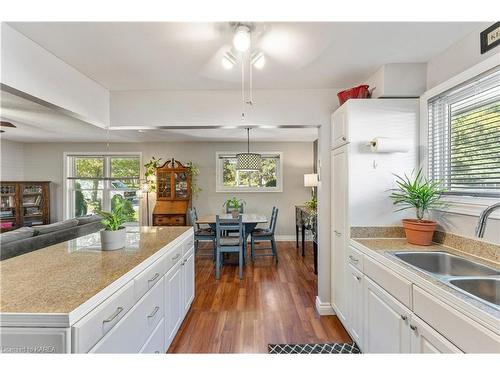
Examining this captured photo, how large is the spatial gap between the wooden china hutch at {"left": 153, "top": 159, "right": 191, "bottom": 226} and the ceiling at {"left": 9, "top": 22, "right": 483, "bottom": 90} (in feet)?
10.2

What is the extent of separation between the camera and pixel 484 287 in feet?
4.12

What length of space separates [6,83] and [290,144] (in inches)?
194

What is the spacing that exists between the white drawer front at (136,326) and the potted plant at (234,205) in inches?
106

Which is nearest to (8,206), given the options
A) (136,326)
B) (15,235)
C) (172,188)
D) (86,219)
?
(86,219)

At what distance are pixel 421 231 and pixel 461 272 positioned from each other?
34 centimetres

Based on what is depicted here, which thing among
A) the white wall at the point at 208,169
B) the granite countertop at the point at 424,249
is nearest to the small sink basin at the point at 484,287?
the granite countertop at the point at 424,249

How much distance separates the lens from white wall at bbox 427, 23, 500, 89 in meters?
1.55

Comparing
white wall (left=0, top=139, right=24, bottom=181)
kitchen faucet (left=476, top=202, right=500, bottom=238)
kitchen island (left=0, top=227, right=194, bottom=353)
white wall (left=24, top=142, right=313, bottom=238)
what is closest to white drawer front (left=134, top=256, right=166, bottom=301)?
kitchen island (left=0, top=227, right=194, bottom=353)

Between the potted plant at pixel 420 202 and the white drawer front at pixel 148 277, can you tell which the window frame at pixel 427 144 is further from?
the white drawer front at pixel 148 277

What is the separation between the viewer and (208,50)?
179 cm

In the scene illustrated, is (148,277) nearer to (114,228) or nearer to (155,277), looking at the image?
(155,277)

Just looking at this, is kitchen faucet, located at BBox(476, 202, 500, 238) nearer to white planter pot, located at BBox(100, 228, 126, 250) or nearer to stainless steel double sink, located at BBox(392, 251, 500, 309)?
stainless steel double sink, located at BBox(392, 251, 500, 309)
